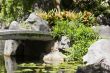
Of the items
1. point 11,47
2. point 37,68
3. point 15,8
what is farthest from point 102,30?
point 15,8

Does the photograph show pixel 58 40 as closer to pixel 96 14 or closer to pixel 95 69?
pixel 96 14

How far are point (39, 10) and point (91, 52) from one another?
836 cm

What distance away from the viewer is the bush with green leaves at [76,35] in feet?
60.8

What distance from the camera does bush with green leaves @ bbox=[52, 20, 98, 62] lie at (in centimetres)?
1852

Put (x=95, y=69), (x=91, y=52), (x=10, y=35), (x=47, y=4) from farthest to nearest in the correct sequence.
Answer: (x=47, y=4) < (x=10, y=35) < (x=91, y=52) < (x=95, y=69)

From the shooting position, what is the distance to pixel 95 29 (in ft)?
65.3

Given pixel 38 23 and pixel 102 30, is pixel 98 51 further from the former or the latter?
pixel 38 23

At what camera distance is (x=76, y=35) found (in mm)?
19266

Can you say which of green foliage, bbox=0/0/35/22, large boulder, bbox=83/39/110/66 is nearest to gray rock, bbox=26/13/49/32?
green foliage, bbox=0/0/35/22

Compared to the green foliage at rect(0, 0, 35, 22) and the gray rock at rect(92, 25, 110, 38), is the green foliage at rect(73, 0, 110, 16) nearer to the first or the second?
the gray rock at rect(92, 25, 110, 38)

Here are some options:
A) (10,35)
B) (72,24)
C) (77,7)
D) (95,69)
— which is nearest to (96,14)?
(77,7)

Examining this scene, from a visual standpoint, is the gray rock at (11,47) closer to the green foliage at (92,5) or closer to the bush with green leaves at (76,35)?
the bush with green leaves at (76,35)

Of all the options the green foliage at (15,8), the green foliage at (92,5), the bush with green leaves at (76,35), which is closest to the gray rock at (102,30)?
the bush with green leaves at (76,35)

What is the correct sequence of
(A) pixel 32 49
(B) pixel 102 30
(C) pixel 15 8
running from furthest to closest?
(C) pixel 15 8 → (A) pixel 32 49 → (B) pixel 102 30
